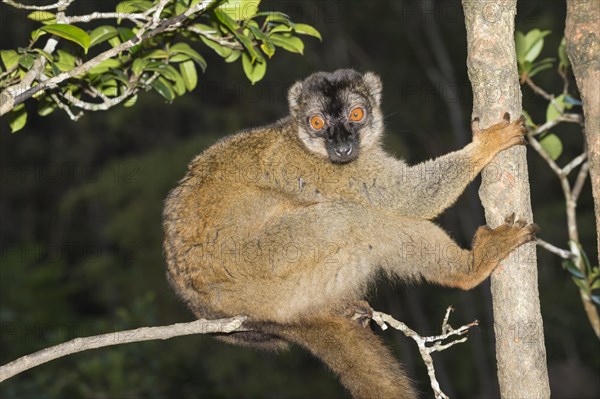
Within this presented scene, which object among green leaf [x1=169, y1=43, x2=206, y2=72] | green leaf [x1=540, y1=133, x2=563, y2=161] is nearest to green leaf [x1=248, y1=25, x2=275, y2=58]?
green leaf [x1=169, y1=43, x2=206, y2=72]

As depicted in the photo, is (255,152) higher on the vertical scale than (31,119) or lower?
lower

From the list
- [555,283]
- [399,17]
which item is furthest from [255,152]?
[555,283]

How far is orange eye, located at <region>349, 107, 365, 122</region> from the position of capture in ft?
16.9

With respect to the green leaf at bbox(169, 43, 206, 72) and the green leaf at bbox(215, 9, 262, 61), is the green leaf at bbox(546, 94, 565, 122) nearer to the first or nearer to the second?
the green leaf at bbox(215, 9, 262, 61)

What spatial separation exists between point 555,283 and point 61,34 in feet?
41.9

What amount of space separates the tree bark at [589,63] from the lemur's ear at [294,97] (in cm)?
234

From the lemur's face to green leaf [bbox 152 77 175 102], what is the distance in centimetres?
107

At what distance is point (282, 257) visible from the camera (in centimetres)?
441

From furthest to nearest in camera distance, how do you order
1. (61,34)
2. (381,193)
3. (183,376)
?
(183,376)
(381,193)
(61,34)

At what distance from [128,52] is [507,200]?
2.44m

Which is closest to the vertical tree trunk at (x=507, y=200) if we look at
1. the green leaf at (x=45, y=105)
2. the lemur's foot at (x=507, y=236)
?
the lemur's foot at (x=507, y=236)

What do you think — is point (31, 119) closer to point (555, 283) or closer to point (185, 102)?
point (185, 102)

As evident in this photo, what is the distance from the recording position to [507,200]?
11.9ft

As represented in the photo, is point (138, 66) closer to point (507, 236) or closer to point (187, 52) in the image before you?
point (187, 52)
